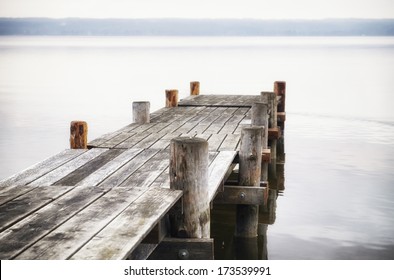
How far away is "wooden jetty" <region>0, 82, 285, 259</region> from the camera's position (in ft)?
12.8

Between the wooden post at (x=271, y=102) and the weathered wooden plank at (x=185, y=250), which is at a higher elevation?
the wooden post at (x=271, y=102)

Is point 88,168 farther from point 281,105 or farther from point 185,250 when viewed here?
point 281,105

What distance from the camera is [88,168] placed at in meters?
6.49

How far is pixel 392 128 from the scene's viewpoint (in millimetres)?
21812

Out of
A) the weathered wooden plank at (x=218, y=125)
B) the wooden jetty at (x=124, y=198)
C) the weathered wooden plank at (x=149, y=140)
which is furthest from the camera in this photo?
the weathered wooden plank at (x=218, y=125)

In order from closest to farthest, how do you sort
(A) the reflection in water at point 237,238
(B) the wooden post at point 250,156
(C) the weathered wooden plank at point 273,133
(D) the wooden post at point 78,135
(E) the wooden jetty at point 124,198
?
(E) the wooden jetty at point 124,198 < (B) the wooden post at point 250,156 < (D) the wooden post at point 78,135 < (A) the reflection in water at point 237,238 < (C) the weathered wooden plank at point 273,133

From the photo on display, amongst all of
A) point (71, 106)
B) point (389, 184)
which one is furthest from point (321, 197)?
point (71, 106)

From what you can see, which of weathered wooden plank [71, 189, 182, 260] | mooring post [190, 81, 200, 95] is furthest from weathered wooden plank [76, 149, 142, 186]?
mooring post [190, 81, 200, 95]

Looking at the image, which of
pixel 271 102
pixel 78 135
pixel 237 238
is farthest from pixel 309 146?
pixel 78 135

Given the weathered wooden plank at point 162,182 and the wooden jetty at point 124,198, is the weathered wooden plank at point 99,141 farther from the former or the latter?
the weathered wooden plank at point 162,182

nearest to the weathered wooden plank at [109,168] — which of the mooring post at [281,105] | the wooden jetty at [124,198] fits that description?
the wooden jetty at [124,198]

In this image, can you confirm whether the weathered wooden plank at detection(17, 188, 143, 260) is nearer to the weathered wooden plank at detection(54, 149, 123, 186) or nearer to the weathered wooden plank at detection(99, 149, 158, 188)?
the weathered wooden plank at detection(99, 149, 158, 188)

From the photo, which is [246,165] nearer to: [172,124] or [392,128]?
[172,124]

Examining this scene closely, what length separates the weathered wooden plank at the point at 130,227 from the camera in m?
3.68
